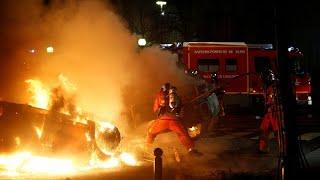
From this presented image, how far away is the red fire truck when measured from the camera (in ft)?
70.4

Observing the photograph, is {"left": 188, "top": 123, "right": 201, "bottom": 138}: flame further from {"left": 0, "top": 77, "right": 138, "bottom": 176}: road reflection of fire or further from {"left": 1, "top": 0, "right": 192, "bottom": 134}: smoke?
{"left": 0, "top": 77, "right": 138, "bottom": 176}: road reflection of fire

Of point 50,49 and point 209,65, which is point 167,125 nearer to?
point 50,49

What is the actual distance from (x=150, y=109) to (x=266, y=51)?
9156 millimetres

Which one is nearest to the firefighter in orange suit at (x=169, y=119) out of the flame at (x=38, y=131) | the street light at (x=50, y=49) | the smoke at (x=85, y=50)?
the smoke at (x=85, y=50)

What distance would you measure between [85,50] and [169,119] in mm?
2673

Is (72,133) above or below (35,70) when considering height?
below

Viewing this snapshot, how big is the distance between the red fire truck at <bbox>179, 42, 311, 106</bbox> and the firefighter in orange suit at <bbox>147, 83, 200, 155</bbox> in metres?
10.0

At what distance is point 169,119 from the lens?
36.2ft

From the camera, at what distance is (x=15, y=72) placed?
15508 millimetres

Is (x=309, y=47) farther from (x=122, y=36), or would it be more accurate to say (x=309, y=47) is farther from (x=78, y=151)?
(x=78, y=151)

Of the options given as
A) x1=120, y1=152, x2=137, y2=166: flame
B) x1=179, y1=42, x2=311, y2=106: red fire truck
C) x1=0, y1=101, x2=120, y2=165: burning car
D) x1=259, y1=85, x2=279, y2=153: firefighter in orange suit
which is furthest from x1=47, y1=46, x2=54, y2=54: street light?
x1=179, y1=42, x2=311, y2=106: red fire truck

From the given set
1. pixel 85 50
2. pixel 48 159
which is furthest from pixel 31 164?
pixel 85 50

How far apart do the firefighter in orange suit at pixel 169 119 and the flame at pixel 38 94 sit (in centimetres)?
245

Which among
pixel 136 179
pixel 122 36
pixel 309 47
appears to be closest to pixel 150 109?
pixel 122 36
